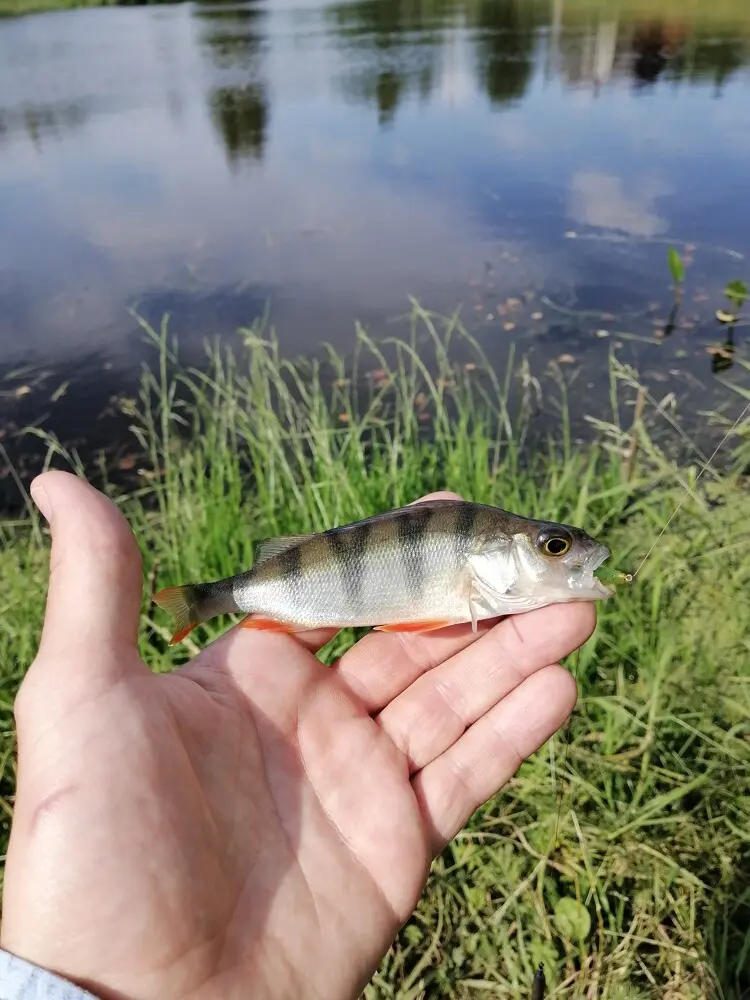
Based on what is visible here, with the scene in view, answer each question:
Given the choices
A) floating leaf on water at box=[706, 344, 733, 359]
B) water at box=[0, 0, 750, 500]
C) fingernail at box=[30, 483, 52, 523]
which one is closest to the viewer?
fingernail at box=[30, 483, 52, 523]

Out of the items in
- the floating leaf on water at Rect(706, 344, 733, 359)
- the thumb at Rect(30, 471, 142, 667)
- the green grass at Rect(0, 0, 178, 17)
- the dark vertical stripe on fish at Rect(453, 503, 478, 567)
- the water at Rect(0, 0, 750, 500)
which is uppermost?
the green grass at Rect(0, 0, 178, 17)

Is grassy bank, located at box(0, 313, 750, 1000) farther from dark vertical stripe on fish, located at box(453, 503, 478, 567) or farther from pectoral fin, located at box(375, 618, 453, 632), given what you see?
dark vertical stripe on fish, located at box(453, 503, 478, 567)

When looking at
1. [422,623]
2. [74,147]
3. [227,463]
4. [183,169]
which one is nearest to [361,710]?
[422,623]

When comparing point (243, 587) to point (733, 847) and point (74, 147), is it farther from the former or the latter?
point (74, 147)

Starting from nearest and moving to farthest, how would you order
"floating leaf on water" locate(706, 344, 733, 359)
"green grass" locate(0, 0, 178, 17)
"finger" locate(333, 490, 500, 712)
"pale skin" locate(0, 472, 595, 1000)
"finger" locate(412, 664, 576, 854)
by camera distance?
"pale skin" locate(0, 472, 595, 1000), "finger" locate(412, 664, 576, 854), "finger" locate(333, 490, 500, 712), "floating leaf on water" locate(706, 344, 733, 359), "green grass" locate(0, 0, 178, 17)

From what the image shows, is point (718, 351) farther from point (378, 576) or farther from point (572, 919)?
point (572, 919)

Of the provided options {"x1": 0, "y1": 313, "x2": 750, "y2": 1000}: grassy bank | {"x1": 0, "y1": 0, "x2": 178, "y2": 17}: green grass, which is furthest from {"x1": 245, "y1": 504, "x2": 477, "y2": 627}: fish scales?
{"x1": 0, "y1": 0, "x2": 178, "y2": 17}: green grass

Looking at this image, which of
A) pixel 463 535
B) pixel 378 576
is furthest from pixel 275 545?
pixel 463 535
